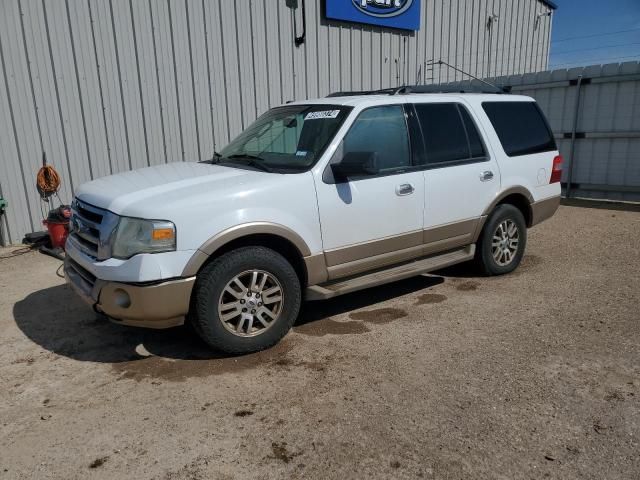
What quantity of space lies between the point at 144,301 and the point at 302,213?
130 cm

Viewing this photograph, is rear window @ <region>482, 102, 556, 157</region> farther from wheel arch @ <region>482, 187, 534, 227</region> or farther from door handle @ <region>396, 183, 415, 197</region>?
door handle @ <region>396, 183, 415, 197</region>

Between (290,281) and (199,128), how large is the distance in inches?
216

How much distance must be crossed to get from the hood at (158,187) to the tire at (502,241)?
2625 millimetres

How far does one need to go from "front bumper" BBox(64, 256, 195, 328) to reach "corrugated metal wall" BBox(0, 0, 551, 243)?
4.63 m

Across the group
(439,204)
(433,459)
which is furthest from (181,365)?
(439,204)

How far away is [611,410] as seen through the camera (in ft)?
9.99

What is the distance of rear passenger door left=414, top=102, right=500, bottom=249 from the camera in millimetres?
4711

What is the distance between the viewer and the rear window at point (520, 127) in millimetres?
5363

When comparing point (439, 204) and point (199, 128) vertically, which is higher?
point (199, 128)

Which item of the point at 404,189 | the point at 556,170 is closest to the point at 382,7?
the point at 556,170

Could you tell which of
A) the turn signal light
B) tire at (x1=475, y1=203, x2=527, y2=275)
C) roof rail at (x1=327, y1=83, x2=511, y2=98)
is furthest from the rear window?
the turn signal light

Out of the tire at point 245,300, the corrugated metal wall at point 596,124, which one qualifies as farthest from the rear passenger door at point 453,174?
the corrugated metal wall at point 596,124

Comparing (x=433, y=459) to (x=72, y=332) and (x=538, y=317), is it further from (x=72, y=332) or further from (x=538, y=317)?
(x=72, y=332)

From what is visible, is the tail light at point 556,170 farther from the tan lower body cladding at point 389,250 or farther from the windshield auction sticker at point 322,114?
the windshield auction sticker at point 322,114
